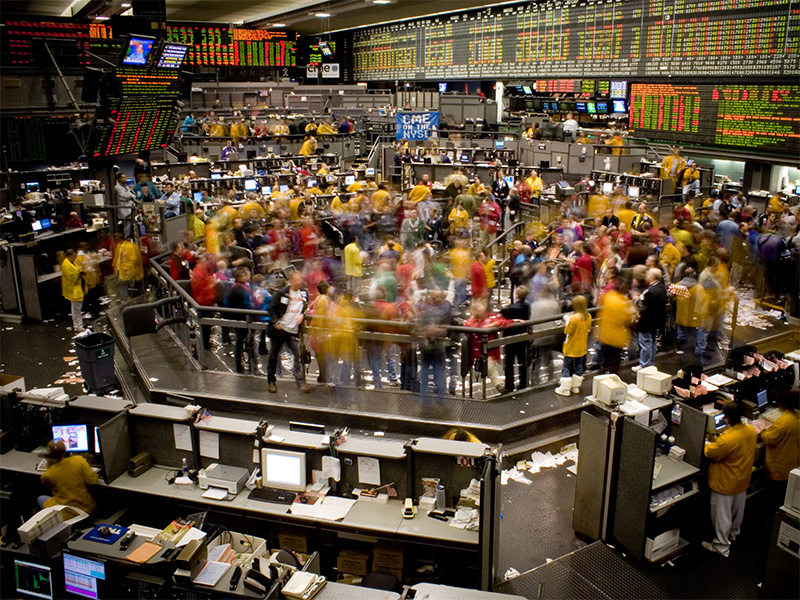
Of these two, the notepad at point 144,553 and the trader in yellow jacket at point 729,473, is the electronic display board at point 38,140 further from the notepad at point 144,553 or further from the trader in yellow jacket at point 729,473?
the trader in yellow jacket at point 729,473

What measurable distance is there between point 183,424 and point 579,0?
18787 millimetres

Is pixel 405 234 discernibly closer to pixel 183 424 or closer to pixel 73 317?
pixel 73 317

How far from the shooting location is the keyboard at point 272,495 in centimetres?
630

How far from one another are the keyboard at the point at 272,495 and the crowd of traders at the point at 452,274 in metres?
2.73

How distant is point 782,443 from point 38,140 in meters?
21.1

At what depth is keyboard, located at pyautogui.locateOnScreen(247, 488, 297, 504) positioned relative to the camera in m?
6.30

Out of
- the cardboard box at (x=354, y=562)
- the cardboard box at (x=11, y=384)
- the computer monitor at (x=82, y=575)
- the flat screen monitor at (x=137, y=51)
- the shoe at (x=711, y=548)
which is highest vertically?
the flat screen monitor at (x=137, y=51)

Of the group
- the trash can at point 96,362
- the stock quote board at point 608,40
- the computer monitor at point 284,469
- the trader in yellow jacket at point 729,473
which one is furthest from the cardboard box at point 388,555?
the stock quote board at point 608,40

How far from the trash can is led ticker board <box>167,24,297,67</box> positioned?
26.5 metres

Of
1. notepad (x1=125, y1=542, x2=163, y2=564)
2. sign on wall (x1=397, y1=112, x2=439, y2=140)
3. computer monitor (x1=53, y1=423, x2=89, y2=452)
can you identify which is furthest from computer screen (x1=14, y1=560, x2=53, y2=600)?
sign on wall (x1=397, y1=112, x2=439, y2=140)

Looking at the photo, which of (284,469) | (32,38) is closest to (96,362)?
(284,469)

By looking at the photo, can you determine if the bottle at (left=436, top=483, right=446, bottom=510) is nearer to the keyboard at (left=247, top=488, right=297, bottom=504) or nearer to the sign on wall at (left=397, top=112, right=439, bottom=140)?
the keyboard at (left=247, top=488, right=297, bottom=504)

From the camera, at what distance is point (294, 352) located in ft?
29.8

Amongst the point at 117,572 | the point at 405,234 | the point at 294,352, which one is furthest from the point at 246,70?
the point at 117,572
